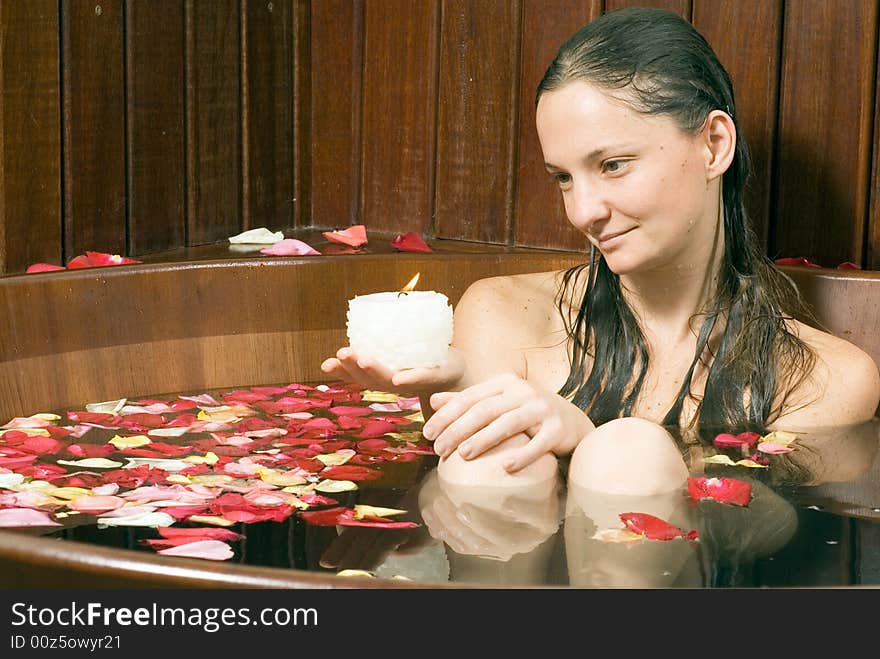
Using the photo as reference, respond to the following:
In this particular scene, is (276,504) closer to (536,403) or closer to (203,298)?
(536,403)

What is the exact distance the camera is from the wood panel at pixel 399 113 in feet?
9.42

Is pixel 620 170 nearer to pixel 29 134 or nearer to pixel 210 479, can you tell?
pixel 210 479

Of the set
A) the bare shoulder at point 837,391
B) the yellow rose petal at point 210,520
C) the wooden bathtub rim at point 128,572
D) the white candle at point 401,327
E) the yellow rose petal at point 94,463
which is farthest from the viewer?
the bare shoulder at point 837,391

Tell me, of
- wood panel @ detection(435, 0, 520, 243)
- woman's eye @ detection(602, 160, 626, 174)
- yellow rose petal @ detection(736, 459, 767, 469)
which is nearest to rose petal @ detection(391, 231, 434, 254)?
wood panel @ detection(435, 0, 520, 243)

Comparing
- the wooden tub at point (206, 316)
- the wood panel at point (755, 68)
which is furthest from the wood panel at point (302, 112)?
the wood panel at point (755, 68)

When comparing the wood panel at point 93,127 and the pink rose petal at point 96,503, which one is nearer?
the pink rose petal at point 96,503

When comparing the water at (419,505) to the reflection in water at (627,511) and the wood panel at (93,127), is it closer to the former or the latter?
the reflection in water at (627,511)

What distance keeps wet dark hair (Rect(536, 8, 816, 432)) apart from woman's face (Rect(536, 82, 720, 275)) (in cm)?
3

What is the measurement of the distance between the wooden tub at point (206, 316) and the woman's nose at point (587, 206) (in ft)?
2.13

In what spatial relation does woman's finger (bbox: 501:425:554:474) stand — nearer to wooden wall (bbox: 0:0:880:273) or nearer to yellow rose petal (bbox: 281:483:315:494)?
yellow rose petal (bbox: 281:483:315:494)

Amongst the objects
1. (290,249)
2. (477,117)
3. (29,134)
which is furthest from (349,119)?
(29,134)

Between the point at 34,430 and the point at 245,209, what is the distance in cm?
117

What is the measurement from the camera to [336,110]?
3.03 meters

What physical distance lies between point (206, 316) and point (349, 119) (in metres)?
0.96
